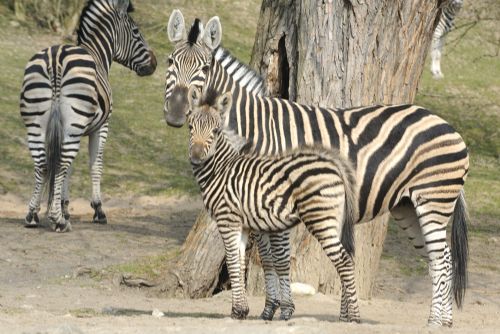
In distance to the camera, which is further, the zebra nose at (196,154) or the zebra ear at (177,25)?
the zebra ear at (177,25)

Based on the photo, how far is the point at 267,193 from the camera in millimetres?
7453

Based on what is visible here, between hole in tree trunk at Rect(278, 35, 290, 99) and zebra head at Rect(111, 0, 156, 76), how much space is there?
4.71 metres

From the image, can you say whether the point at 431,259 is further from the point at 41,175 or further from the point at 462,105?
the point at 462,105

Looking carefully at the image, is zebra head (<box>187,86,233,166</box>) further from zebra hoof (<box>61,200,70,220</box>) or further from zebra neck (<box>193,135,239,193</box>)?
zebra hoof (<box>61,200,70,220</box>)

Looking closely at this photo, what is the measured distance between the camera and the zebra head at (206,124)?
25.3 feet

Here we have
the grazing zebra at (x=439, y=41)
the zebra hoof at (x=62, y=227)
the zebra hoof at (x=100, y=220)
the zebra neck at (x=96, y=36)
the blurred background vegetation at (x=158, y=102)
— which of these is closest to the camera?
the zebra hoof at (x=62, y=227)

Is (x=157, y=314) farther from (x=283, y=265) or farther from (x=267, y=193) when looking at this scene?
(x=267, y=193)

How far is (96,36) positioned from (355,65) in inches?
221

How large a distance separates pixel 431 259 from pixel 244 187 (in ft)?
5.09

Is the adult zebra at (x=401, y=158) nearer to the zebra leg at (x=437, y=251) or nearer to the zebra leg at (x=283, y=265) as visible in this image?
the zebra leg at (x=437, y=251)

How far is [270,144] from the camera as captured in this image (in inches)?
340

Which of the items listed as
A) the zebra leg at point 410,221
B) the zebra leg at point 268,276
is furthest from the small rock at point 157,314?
the zebra leg at point 410,221

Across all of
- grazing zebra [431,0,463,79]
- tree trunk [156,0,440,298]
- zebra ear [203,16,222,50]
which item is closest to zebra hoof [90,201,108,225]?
tree trunk [156,0,440,298]

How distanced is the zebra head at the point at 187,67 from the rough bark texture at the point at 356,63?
0.88 m
